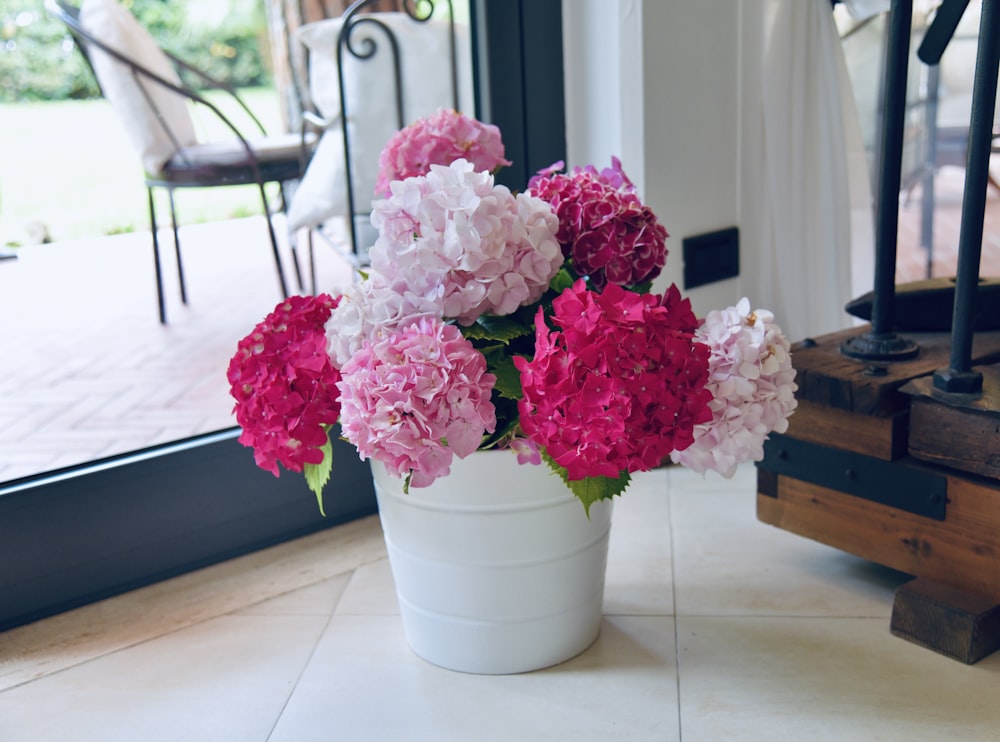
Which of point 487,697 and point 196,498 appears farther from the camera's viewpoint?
point 196,498

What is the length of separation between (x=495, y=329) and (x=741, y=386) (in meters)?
0.29

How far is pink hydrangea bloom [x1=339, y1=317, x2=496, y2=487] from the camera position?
43.2 inches

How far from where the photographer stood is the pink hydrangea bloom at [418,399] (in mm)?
1097

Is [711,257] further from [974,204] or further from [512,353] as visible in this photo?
[512,353]

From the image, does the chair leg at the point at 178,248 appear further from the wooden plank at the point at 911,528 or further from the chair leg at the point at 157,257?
the wooden plank at the point at 911,528

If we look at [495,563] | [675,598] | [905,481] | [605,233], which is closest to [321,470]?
[495,563]

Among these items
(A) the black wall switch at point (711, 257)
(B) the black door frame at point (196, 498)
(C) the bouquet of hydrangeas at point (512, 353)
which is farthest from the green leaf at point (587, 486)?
(A) the black wall switch at point (711, 257)

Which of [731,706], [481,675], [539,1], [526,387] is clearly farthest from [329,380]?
[539,1]

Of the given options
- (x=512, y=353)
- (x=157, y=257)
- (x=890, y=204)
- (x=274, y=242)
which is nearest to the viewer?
(x=512, y=353)

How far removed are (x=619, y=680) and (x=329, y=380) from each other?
1.81 feet

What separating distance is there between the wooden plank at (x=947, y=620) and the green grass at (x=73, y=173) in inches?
53.2

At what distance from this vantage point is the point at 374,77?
1935 millimetres

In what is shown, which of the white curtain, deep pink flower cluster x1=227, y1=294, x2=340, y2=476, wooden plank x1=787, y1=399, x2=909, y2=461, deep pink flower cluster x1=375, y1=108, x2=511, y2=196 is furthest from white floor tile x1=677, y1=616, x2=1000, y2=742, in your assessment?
the white curtain

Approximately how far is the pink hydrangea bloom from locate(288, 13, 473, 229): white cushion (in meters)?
0.89
